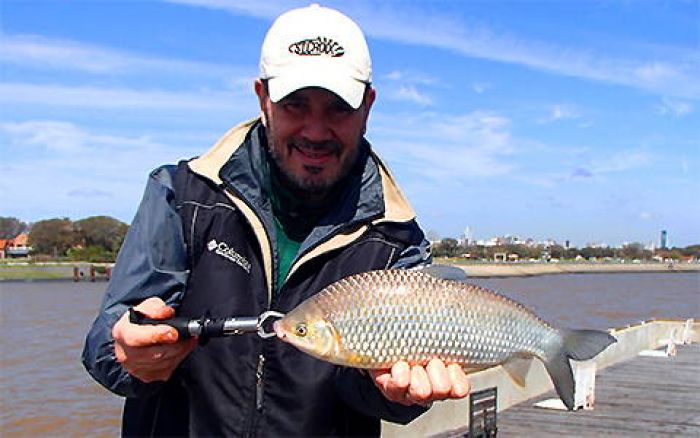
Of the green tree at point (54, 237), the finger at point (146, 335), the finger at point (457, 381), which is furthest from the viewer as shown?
the green tree at point (54, 237)

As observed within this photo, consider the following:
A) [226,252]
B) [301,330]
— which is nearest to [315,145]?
[226,252]

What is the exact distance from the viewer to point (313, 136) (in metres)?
2.44

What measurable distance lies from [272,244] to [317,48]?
1.94ft

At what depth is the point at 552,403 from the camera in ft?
33.8

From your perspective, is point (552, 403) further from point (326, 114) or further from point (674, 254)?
point (674, 254)

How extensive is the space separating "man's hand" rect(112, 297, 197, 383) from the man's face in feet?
1.83

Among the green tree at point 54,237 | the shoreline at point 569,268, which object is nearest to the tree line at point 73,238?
the green tree at point 54,237

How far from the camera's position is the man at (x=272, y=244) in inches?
95.7

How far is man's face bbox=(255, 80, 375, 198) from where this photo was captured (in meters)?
2.44

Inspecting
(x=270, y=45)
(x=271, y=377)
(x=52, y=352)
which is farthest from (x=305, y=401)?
(x=52, y=352)

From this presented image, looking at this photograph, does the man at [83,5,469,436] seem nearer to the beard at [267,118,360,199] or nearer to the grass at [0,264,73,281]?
the beard at [267,118,360,199]

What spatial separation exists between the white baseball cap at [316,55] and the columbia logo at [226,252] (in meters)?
0.47

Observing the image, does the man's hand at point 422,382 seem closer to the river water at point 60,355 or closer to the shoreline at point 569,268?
the river water at point 60,355

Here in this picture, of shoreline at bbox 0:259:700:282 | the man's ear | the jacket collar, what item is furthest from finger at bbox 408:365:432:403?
shoreline at bbox 0:259:700:282
